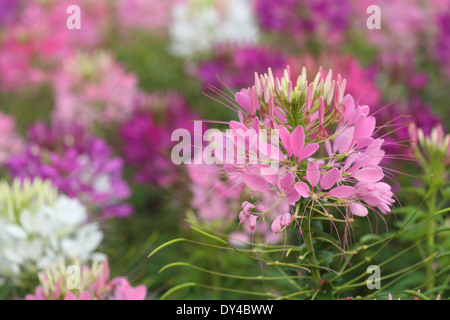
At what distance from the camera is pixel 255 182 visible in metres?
0.56

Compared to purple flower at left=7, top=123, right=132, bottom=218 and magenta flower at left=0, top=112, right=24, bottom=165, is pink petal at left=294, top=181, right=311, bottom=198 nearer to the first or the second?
purple flower at left=7, top=123, right=132, bottom=218

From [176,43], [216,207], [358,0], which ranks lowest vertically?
[216,207]

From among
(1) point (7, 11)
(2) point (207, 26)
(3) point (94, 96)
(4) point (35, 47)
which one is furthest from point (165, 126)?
(1) point (7, 11)

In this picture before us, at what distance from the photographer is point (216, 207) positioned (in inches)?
45.4

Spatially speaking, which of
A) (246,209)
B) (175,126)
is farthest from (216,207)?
(246,209)

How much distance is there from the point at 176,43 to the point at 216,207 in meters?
1.04

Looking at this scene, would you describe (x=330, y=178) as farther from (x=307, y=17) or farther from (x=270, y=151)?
(x=307, y=17)

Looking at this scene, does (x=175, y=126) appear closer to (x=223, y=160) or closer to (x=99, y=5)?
(x=223, y=160)

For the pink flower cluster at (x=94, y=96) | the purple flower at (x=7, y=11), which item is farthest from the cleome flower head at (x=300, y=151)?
the purple flower at (x=7, y=11)

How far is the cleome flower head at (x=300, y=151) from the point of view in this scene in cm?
54

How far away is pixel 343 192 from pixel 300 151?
68 mm

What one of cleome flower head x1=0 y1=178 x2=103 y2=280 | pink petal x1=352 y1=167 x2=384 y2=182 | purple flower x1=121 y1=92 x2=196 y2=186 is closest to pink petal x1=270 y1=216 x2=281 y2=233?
pink petal x1=352 y1=167 x2=384 y2=182

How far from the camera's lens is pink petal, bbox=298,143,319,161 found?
536 mm

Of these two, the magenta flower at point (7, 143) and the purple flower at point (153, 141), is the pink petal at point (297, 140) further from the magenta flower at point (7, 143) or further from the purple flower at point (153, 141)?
the magenta flower at point (7, 143)
